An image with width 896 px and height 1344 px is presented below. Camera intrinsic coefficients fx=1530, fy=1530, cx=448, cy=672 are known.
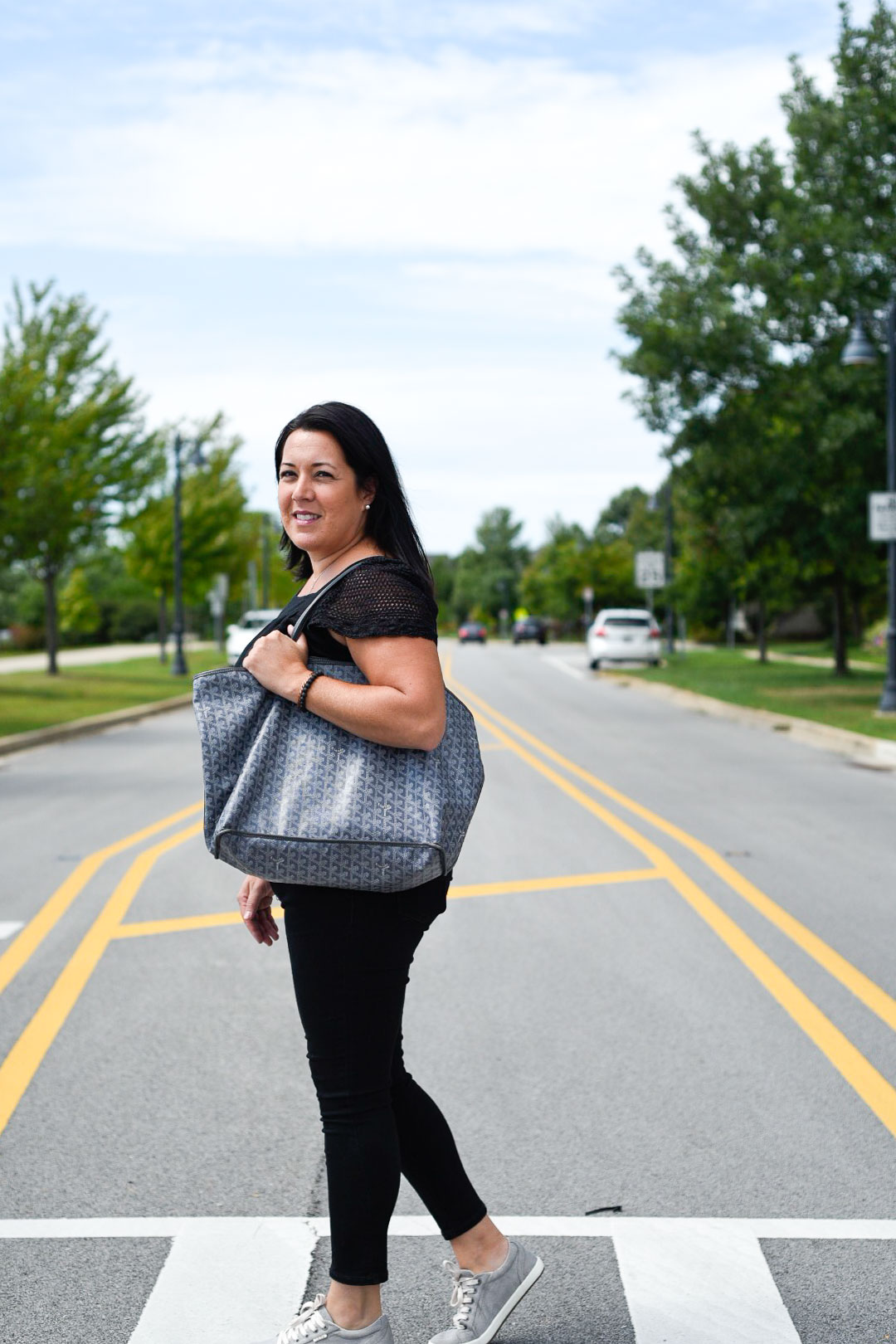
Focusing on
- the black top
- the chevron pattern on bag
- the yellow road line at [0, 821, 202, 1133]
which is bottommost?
the yellow road line at [0, 821, 202, 1133]

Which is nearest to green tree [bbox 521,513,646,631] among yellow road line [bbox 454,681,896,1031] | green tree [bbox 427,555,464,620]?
green tree [bbox 427,555,464,620]

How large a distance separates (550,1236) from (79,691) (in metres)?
26.4

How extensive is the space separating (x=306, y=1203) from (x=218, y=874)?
545cm

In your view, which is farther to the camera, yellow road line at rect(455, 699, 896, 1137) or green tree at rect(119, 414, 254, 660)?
green tree at rect(119, 414, 254, 660)

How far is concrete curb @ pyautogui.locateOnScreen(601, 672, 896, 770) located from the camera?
16.7 meters

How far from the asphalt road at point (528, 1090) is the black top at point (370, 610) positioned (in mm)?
1549

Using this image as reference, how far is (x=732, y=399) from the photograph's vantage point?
24.7m

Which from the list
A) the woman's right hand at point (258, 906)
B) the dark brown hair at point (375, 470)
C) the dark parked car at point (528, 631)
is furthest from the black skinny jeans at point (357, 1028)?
the dark parked car at point (528, 631)

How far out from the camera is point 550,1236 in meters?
3.86

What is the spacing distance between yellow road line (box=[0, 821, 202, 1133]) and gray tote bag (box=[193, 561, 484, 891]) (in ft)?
7.75

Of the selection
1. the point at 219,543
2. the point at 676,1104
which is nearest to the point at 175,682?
the point at 219,543

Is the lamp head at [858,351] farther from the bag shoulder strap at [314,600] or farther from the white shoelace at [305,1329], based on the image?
the white shoelace at [305,1329]

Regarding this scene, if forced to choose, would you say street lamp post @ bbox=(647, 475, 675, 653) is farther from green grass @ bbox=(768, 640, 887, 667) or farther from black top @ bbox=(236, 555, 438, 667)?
black top @ bbox=(236, 555, 438, 667)

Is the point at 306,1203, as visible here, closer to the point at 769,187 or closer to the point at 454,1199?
the point at 454,1199
